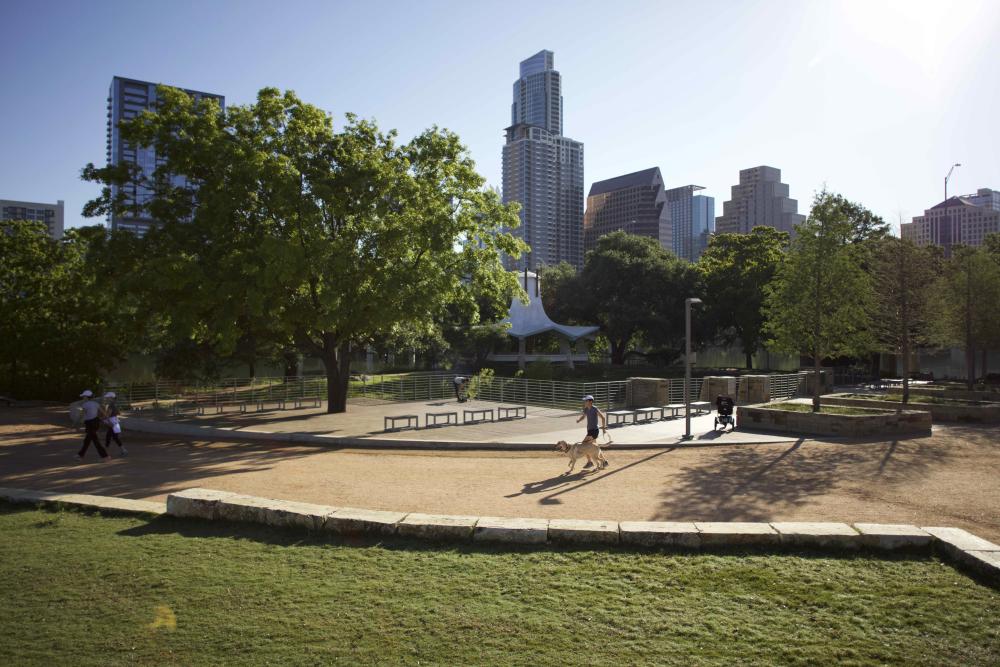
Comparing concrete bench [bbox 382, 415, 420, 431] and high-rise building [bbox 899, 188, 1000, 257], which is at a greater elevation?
high-rise building [bbox 899, 188, 1000, 257]

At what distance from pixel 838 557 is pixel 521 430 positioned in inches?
485

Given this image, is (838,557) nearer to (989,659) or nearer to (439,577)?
(989,659)

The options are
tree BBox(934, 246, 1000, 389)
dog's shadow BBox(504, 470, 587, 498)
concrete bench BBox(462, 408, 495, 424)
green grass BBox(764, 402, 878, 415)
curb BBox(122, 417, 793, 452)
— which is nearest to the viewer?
dog's shadow BBox(504, 470, 587, 498)

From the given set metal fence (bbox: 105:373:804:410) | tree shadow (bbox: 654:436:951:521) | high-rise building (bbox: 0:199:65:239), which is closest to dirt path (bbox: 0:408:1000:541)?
tree shadow (bbox: 654:436:951:521)

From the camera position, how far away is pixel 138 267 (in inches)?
821

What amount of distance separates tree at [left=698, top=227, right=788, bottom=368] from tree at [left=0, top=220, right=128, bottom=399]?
38.8m

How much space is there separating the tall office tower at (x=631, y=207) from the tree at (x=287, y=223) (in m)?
132

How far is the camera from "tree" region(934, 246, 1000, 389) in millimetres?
29156

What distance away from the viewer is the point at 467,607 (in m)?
5.39

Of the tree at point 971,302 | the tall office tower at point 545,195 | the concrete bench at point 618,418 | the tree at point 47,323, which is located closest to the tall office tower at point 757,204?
the tall office tower at point 545,195

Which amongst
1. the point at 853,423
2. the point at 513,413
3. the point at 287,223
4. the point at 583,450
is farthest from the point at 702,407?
the point at 287,223

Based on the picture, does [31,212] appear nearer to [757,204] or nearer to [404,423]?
[404,423]

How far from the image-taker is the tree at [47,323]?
2684cm

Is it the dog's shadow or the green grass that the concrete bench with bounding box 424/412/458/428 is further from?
the green grass
